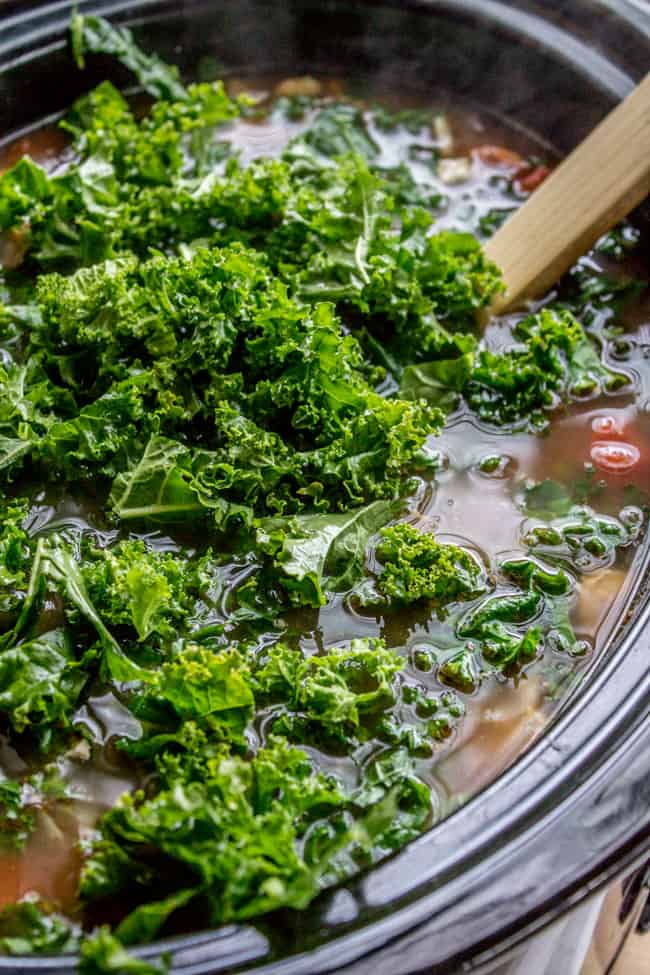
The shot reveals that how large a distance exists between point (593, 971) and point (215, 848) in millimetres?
1198

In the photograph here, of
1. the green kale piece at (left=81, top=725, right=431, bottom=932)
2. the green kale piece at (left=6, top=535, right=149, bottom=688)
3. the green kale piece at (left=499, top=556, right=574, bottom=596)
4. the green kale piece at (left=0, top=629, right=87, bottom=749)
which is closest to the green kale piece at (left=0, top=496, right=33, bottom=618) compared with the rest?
the green kale piece at (left=6, top=535, right=149, bottom=688)

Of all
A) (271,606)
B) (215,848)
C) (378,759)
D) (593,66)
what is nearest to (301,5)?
(593,66)

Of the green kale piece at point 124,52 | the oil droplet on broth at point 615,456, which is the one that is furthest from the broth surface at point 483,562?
the green kale piece at point 124,52

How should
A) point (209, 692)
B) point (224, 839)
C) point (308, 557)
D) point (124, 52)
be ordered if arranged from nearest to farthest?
1. point (224, 839)
2. point (209, 692)
3. point (308, 557)
4. point (124, 52)

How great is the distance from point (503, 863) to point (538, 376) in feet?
3.76

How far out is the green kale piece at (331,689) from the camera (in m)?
1.77

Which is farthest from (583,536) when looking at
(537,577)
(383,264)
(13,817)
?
(13,817)

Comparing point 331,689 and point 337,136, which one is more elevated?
point 337,136

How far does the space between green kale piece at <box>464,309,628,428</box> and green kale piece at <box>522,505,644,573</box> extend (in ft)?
0.90

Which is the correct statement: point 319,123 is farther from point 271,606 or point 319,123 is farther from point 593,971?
point 593,971

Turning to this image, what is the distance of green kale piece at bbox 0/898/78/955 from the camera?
1.54m

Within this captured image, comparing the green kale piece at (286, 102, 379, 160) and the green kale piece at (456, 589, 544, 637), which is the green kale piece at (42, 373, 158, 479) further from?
the green kale piece at (286, 102, 379, 160)

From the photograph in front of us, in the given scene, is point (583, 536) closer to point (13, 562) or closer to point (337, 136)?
point (13, 562)

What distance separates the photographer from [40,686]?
5.74ft
